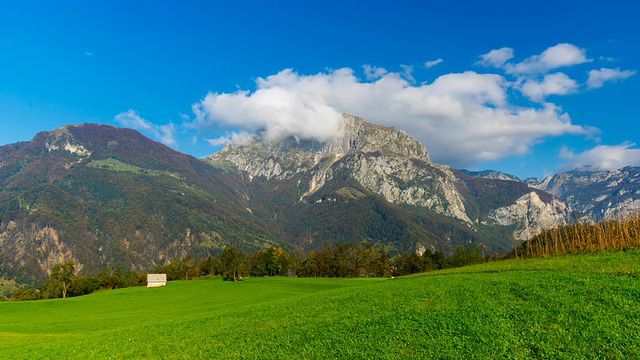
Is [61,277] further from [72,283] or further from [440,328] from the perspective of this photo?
[440,328]

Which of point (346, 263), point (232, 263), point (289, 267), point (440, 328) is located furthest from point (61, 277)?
point (440, 328)

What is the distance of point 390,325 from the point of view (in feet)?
60.8

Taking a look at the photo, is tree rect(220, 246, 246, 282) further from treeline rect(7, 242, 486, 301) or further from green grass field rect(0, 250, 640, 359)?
green grass field rect(0, 250, 640, 359)

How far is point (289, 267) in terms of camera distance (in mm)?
160750

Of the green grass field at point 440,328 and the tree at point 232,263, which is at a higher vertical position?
the green grass field at point 440,328

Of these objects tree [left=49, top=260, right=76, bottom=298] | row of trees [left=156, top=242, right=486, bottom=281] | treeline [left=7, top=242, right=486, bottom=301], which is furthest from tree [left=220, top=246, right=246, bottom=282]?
tree [left=49, top=260, right=76, bottom=298]

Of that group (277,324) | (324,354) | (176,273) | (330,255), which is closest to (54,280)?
(176,273)

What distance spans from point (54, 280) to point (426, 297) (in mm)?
147662

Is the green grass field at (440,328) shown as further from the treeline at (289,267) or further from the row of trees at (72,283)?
the row of trees at (72,283)

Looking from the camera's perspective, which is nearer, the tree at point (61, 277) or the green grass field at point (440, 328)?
the green grass field at point (440, 328)

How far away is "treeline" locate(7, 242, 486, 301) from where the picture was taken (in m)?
134

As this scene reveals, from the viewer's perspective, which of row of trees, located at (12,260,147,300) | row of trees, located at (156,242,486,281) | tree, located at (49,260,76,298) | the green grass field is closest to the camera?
the green grass field

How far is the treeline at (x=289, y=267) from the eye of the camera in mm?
133500

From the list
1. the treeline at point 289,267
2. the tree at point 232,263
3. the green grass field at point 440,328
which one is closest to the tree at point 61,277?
the treeline at point 289,267
